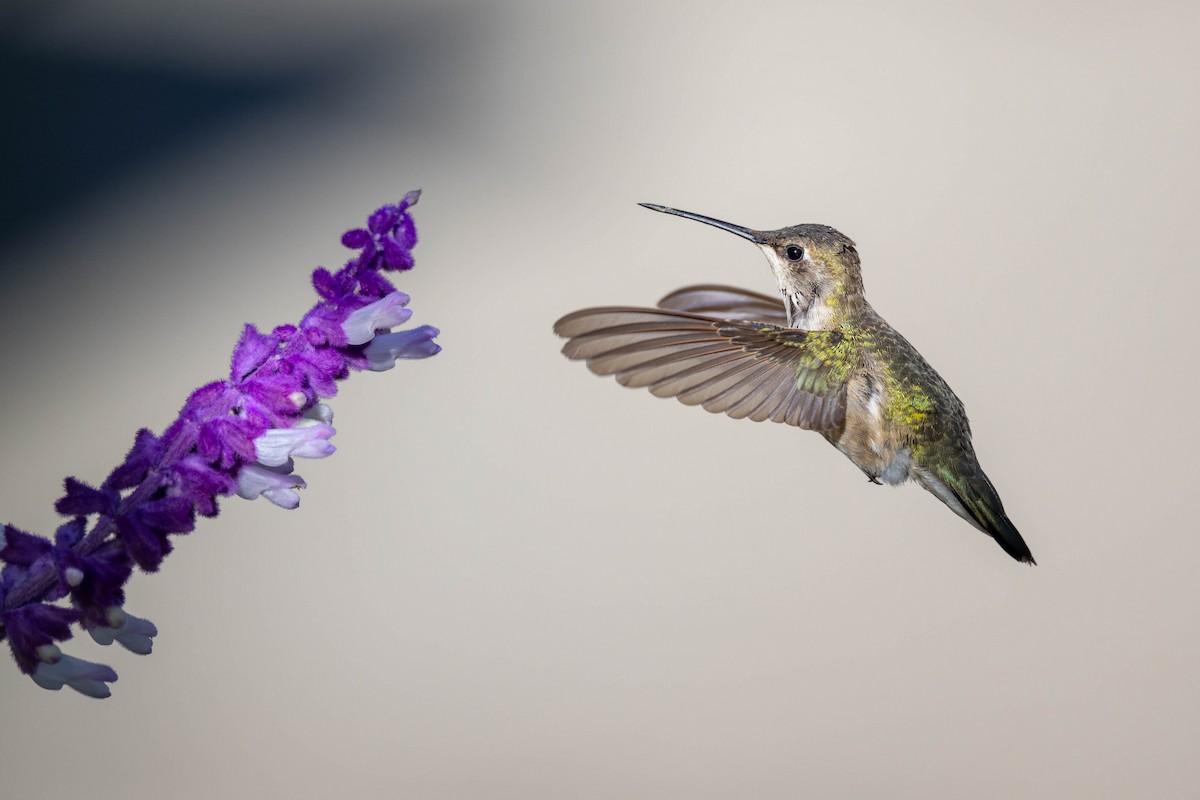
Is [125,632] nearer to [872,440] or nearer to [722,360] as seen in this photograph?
[722,360]

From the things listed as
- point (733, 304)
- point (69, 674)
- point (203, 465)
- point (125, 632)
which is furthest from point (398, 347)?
point (733, 304)

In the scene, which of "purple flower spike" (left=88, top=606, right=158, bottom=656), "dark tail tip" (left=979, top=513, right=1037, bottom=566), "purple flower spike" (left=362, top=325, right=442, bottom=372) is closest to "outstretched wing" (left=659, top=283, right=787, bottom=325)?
"dark tail tip" (left=979, top=513, right=1037, bottom=566)

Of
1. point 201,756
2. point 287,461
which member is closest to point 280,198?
point 201,756

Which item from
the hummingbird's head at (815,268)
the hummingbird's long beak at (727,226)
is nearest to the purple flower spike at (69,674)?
the hummingbird's long beak at (727,226)

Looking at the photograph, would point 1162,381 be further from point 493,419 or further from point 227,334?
point 227,334

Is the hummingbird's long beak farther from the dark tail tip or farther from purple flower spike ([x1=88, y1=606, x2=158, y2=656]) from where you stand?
purple flower spike ([x1=88, y1=606, x2=158, y2=656])

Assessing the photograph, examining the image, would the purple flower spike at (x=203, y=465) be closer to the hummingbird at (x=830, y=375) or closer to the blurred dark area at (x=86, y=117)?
the hummingbird at (x=830, y=375)
